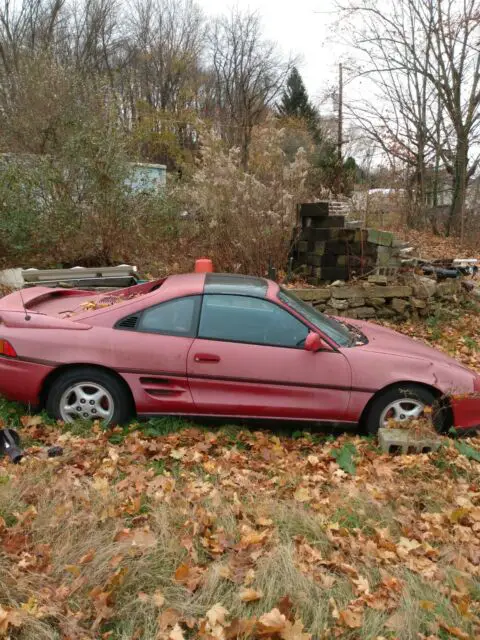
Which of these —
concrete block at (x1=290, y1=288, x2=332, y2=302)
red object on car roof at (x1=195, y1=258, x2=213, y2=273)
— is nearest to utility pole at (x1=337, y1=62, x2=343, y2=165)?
concrete block at (x1=290, y1=288, x2=332, y2=302)

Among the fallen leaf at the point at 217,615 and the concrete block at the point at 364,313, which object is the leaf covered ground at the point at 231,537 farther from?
the concrete block at the point at 364,313

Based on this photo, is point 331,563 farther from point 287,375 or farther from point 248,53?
point 248,53

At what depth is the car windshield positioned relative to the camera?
15.0 ft

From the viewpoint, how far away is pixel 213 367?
4379 millimetres

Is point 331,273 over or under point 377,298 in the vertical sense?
over

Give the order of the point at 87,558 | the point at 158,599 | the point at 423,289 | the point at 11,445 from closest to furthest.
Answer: the point at 158,599, the point at 87,558, the point at 11,445, the point at 423,289

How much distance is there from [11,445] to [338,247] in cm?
630

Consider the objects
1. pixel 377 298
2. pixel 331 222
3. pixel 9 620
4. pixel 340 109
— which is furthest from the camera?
pixel 340 109

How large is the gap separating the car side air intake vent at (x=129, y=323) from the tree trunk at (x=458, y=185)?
623 inches

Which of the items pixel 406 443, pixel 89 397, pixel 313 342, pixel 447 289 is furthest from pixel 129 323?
pixel 447 289

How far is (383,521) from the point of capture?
328 centimetres

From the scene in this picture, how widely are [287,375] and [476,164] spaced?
18730 mm

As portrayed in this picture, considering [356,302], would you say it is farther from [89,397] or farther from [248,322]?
[89,397]

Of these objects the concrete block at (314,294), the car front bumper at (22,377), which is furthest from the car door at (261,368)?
the concrete block at (314,294)
